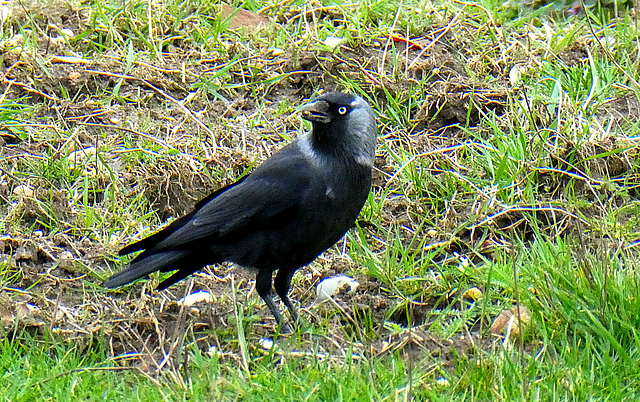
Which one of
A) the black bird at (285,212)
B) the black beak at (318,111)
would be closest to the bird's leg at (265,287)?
the black bird at (285,212)

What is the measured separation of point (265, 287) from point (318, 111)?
888mm

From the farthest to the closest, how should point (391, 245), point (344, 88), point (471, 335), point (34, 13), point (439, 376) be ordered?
point (34, 13) < point (344, 88) < point (391, 245) < point (471, 335) < point (439, 376)

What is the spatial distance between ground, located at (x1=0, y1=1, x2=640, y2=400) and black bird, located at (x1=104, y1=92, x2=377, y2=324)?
0.25m

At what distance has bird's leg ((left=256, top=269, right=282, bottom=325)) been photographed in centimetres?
456

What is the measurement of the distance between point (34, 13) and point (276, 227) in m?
3.24

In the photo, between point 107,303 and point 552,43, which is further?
point 552,43

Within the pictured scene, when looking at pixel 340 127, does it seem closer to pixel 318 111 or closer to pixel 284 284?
pixel 318 111

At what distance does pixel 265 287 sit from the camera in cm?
458

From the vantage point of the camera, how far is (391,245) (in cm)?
509

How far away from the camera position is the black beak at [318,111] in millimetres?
4551

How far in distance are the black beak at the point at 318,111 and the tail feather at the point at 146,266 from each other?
880 mm

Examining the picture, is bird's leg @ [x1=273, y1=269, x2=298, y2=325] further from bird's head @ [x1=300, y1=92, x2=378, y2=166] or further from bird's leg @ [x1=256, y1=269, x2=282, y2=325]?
bird's head @ [x1=300, y1=92, x2=378, y2=166]

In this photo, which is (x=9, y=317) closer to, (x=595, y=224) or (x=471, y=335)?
(x=471, y=335)

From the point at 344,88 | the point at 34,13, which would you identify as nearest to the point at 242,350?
the point at 344,88
